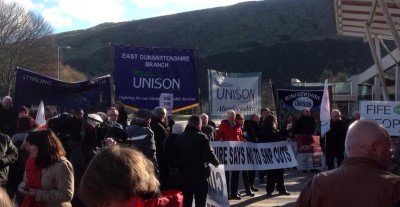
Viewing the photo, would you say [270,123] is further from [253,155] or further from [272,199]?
[272,199]

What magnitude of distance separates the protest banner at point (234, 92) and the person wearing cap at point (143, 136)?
16.9ft

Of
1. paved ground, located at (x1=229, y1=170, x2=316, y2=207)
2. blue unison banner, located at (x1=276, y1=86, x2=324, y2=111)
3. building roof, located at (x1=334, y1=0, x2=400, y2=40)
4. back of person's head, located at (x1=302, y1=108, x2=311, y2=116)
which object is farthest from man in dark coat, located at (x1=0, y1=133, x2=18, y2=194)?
blue unison banner, located at (x1=276, y1=86, x2=324, y2=111)

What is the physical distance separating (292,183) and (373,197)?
1102 cm

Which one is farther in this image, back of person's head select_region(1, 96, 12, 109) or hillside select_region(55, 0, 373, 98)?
hillside select_region(55, 0, 373, 98)

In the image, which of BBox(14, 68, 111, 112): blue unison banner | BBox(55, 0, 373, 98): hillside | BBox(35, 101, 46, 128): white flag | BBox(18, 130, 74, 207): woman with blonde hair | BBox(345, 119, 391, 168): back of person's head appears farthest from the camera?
BBox(55, 0, 373, 98): hillside

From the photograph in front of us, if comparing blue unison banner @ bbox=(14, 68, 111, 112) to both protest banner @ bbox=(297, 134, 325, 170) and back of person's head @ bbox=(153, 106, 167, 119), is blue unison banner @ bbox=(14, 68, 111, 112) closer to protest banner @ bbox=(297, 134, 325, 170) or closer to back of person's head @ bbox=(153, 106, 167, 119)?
back of person's head @ bbox=(153, 106, 167, 119)

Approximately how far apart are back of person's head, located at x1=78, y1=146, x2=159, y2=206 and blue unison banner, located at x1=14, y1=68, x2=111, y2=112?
7.90 metres

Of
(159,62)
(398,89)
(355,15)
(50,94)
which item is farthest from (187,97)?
(398,89)

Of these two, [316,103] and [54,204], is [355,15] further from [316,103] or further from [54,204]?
[54,204]

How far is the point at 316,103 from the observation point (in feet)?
58.4

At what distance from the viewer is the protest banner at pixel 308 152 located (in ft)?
53.1

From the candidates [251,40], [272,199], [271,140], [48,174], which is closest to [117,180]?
[48,174]

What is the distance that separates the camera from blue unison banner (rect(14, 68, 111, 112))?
420 inches

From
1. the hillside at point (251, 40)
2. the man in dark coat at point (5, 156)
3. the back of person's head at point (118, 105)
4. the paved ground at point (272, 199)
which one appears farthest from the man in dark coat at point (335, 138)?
the hillside at point (251, 40)
